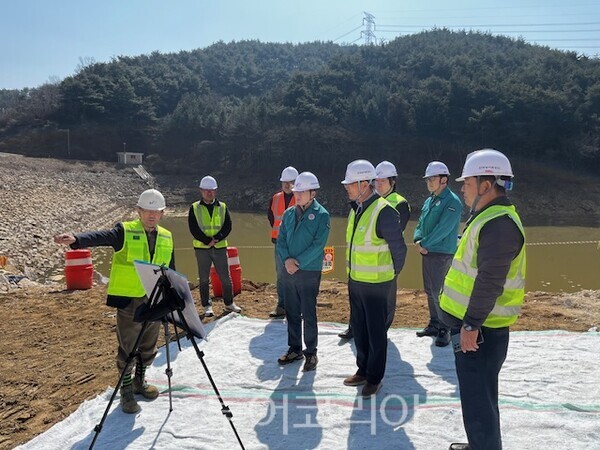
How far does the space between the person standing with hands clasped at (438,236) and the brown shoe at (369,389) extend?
129 centimetres

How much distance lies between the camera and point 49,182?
A: 29906mm

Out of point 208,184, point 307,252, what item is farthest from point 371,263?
point 208,184

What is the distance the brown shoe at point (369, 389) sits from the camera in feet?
12.5

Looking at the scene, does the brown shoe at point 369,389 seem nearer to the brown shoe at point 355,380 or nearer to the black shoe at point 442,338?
the brown shoe at point 355,380

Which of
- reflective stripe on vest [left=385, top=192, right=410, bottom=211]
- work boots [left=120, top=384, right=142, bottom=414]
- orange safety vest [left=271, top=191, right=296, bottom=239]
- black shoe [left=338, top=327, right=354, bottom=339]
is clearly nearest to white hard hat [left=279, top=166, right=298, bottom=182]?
orange safety vest [left=271, top=191, right=296, bottom=239]

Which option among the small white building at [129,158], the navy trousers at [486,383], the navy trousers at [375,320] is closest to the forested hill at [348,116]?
the small white building at [129,158]

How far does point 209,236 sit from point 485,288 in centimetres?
430

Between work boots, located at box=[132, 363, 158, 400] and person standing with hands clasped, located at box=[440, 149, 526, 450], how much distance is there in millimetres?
2434

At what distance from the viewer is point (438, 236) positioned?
16.3 ft

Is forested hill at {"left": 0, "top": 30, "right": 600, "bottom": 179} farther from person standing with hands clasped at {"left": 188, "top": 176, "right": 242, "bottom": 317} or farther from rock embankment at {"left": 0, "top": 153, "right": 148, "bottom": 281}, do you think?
person standing with hands clasped at {"left": 188, "top": 176, "right": 242, "bottom": 317}

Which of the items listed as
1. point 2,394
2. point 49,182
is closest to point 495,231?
point 2,394

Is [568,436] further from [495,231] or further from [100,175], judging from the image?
[100,175]

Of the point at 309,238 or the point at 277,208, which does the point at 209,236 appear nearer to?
the point at 277,208

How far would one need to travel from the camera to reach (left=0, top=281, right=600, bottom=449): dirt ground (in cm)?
407
